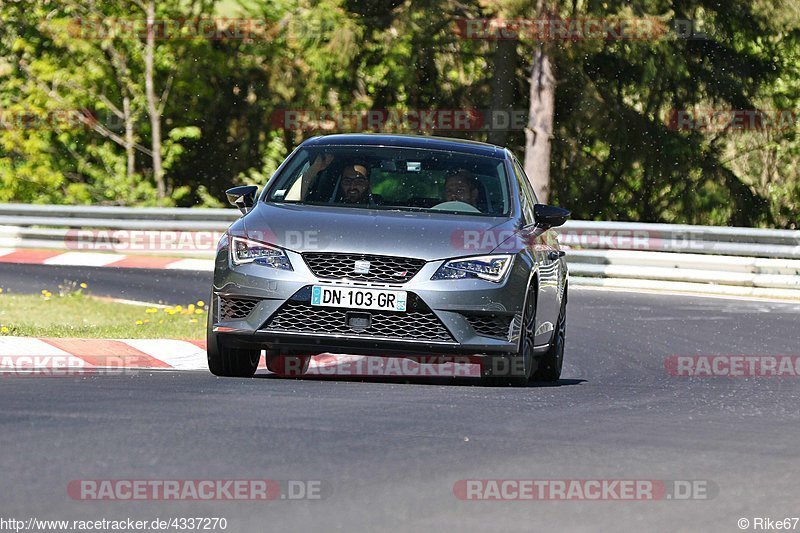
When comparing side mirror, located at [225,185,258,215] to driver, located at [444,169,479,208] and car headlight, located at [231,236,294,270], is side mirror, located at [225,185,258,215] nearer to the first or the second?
car headlight, located at [231,236,294,270]

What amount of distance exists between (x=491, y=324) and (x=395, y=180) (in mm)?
1262

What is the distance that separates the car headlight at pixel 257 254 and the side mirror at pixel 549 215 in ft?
7.08

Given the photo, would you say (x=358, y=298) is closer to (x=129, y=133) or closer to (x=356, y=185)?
(x=356, y=185)

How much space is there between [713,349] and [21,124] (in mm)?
22261

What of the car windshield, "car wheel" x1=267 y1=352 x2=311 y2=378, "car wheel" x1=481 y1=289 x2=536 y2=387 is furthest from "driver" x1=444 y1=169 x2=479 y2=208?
"car wheel" x1=267 y1=352 x2=311 y2=378

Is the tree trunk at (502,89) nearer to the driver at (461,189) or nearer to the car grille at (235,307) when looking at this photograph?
the driver at (461,189)

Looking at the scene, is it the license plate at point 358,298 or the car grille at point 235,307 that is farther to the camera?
the car grille at point 235,307

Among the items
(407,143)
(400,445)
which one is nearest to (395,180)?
(407,143)

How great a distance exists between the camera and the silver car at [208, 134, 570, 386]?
9.68 m

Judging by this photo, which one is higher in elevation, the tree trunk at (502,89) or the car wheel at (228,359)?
the car wheel at (228,359)

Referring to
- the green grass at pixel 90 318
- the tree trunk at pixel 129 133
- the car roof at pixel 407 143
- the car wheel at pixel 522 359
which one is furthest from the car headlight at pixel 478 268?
the tree trunk at pixel 129 133

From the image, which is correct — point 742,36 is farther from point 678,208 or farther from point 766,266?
point 766,266

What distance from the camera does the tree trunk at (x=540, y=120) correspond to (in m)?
29.0

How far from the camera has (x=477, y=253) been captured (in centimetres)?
991
